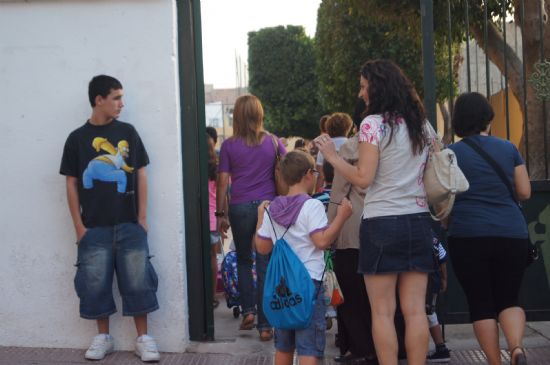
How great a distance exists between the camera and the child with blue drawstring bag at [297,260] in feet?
13.9

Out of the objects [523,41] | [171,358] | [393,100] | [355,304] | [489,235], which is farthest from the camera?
[523,41]

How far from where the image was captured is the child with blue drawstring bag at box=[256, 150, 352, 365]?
4246mm

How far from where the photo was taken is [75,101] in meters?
5.63

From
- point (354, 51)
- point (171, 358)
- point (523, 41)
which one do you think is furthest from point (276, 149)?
point (354, 51)

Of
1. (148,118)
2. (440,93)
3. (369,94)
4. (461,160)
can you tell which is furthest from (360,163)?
(440,93)

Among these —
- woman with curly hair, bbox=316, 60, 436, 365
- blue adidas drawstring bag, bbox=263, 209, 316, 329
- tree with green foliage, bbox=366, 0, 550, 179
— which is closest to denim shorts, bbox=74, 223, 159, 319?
blue adidas drawstring bag, bbox=263, 209, 316, 329

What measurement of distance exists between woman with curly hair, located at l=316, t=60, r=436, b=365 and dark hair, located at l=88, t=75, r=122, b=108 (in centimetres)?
162

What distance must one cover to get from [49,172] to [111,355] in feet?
4.38

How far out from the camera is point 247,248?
6156 mm

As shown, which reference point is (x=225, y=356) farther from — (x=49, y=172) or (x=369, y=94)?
(x=369, y=94)

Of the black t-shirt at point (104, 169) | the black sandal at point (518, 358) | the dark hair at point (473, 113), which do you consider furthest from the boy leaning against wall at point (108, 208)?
the black sandal at point (518, 358)

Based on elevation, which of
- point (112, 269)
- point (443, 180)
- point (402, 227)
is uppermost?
point (443, 180)

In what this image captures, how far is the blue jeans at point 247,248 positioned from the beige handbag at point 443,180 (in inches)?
67.1

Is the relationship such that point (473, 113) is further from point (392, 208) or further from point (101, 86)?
point (101, 86)
